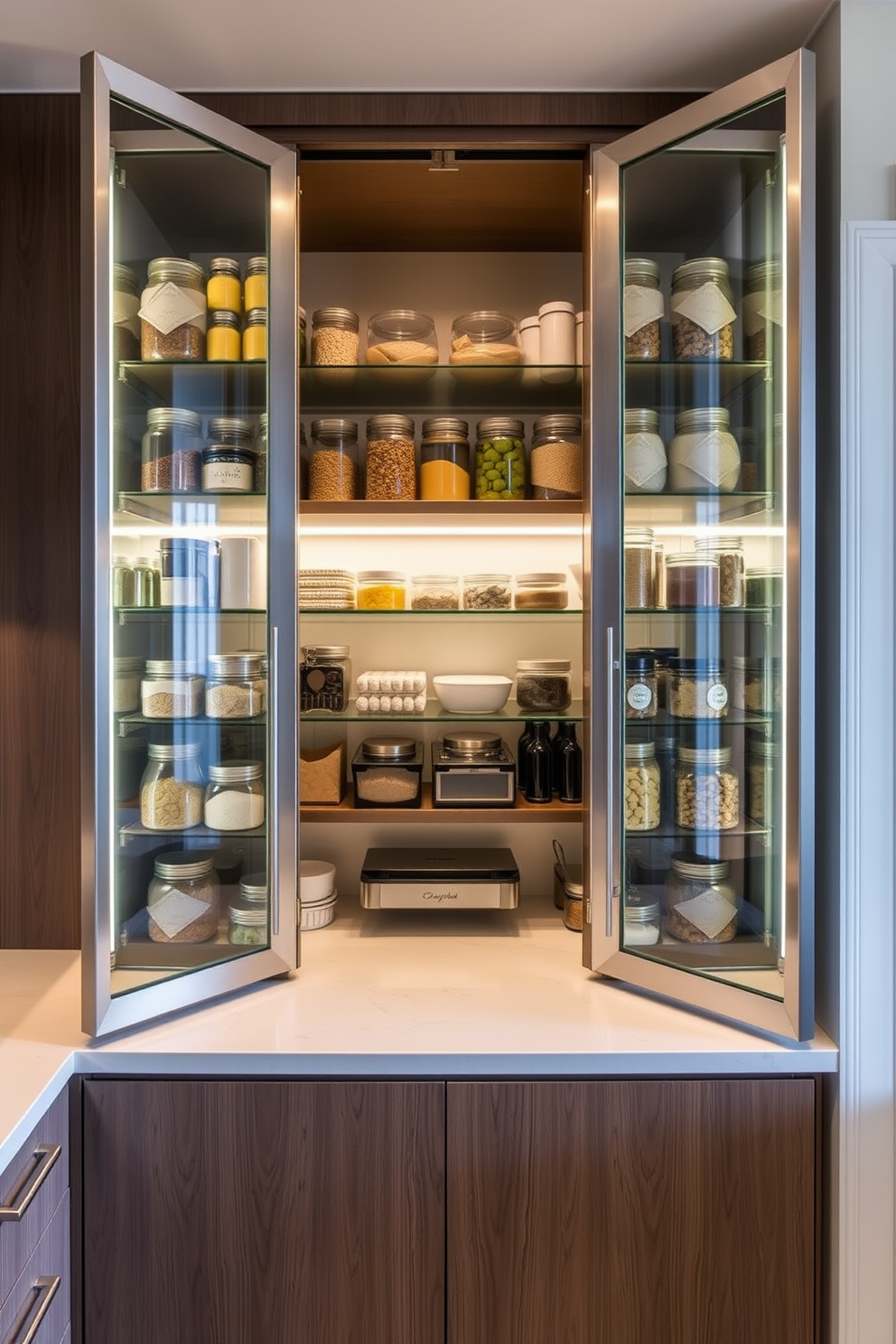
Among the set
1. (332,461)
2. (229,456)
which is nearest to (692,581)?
(332,461)

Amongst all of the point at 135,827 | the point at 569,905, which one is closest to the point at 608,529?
the point at 569,905

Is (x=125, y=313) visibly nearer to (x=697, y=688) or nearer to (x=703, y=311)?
(x=703, y=311)

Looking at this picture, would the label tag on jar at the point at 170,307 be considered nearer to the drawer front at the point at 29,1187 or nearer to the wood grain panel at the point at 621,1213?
the drawer front at the point at 29,1187

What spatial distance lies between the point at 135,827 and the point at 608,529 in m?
1.05

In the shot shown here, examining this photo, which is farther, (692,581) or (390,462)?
(390,462)

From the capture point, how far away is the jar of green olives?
6.29ft

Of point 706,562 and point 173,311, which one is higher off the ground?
point 173,311

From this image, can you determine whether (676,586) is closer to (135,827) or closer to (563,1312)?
(135,827)

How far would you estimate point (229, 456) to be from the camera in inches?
66.4

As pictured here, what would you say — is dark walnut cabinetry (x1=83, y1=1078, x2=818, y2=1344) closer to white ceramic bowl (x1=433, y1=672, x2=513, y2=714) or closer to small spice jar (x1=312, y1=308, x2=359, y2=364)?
white ceramic bowl (x1=433, y1=672, x2=513, y2=714)

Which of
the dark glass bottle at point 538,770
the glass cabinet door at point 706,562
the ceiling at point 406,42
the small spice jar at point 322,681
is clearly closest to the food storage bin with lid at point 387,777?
the small spice jar at point 322,681

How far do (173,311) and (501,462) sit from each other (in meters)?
0.73

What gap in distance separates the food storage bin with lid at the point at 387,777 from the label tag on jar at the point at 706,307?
1.06m

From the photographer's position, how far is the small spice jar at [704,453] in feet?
5.27
